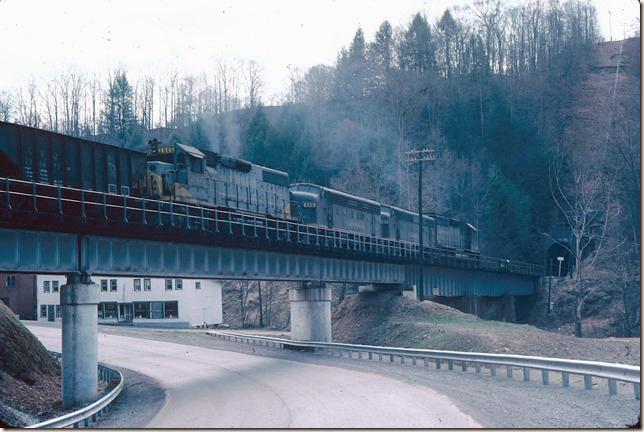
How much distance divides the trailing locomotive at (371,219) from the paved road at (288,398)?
15020 millimetres

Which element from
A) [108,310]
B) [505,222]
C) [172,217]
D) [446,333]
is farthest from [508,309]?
[172,217]

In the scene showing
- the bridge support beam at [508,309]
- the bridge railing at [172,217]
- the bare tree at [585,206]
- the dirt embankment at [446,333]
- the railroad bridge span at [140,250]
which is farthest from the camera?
the bridge support beam at [508,309]

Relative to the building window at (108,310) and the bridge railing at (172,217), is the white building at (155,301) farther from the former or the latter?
the bridge railing at (172,217)

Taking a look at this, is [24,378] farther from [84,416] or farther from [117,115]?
[117,115]

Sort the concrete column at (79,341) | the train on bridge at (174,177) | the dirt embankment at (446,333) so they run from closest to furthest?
the concrete column at (79,341)
the train on bridge at (174,177)
the dirt embankment at (446,333)

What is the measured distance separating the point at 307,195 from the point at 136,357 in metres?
16.2

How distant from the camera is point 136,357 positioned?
45.8m

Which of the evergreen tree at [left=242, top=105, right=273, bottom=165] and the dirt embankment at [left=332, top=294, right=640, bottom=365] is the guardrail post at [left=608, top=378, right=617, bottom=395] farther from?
the evergreen tree at [left=242, top=105, right=273, bottom=165]

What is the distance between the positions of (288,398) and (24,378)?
14.1 m

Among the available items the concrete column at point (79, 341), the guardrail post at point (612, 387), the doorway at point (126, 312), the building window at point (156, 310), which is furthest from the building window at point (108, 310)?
the guardrail post at point (612, 387)

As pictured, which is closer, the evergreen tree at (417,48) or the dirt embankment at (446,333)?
the dirt embankment at (446,333)

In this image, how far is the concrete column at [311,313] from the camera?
45594mm

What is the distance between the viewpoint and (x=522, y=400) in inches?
733

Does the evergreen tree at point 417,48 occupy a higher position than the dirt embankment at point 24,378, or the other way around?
the evergreen tree at point 417,48
